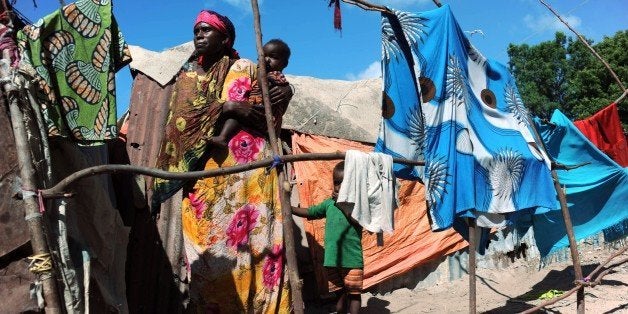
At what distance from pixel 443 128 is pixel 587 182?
2837 millimetres

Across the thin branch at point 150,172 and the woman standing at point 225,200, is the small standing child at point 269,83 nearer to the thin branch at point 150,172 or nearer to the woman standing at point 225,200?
the woman standing at point 225,200

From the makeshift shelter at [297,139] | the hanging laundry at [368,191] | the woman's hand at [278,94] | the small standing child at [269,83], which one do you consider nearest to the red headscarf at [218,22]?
the small standing child at [269,83]

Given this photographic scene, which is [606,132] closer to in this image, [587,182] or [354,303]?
[587,182]

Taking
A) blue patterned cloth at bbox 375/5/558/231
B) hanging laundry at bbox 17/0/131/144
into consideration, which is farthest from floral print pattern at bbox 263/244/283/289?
hanging laundry at bbox 17/0/131/144

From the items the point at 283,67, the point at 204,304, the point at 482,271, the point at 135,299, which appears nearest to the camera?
the point at 204,304

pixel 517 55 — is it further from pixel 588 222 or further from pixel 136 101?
pixel 136 101

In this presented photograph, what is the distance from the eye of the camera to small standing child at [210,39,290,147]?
3.27 meters

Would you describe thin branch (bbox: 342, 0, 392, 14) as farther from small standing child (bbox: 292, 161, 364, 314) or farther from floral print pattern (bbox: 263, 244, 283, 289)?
floral print pattern (bbox: 263, 244, 283, 289)

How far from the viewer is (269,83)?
11.0 feet

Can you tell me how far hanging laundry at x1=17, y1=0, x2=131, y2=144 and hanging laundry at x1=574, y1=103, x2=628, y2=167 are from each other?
5.98 meters

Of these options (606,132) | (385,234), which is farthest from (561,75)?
(385,234)

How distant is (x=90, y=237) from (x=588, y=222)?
4.93 metres

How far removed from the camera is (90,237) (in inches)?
110

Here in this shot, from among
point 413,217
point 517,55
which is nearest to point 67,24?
point 413,217
